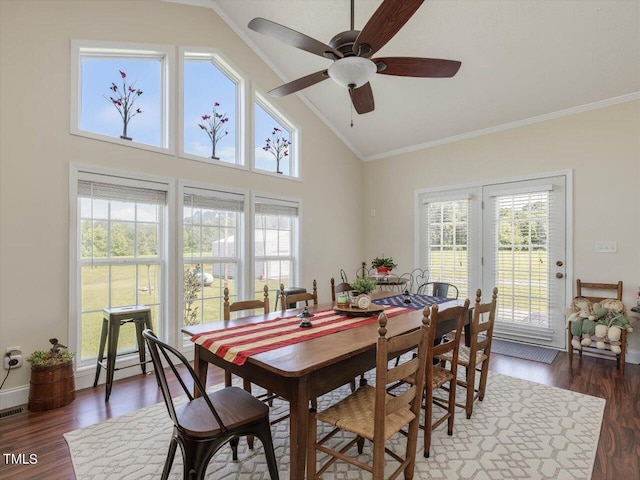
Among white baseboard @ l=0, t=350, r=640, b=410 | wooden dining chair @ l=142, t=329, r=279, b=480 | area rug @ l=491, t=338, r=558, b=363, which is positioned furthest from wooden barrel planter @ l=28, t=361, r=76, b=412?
area rug @ l=491, t=338, r=558, b=363

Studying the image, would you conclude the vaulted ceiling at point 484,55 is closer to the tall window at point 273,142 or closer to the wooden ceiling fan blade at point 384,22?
the tall window at point 273,142

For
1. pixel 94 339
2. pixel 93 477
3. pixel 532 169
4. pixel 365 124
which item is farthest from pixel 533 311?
pixel 94 339

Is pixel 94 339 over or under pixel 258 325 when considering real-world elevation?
under

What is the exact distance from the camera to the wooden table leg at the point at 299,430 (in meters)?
1.54

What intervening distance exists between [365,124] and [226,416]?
4554 millimetres

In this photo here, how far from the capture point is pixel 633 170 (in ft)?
12.0

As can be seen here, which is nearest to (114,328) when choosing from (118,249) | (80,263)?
(80,263)

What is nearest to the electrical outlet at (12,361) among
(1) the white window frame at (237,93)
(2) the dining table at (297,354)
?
(2) the dining table at (297,354)

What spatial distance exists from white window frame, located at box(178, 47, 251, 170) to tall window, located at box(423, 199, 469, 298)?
2.91 metres

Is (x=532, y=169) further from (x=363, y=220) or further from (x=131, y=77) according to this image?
(x=131, y=77)

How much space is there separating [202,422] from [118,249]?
2.41 metres

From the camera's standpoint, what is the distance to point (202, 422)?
5.20 feet

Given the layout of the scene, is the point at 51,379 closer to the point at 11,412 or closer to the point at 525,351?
the point at 11,412

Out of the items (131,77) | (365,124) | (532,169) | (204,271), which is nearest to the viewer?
(131,77)
